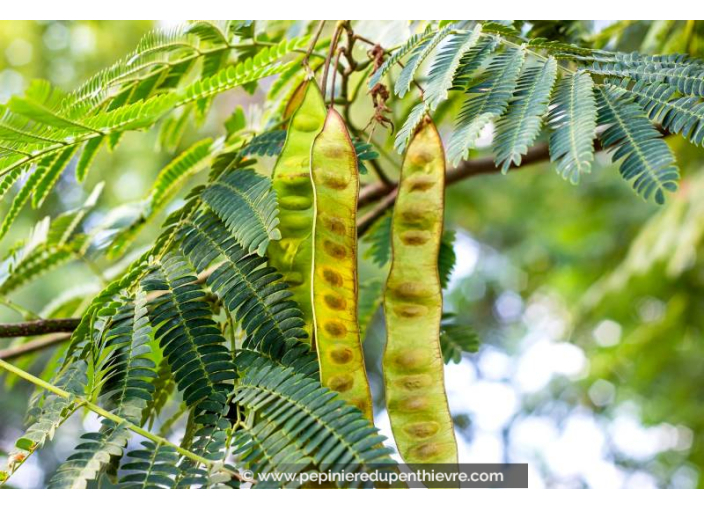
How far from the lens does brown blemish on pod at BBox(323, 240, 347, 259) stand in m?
0.96

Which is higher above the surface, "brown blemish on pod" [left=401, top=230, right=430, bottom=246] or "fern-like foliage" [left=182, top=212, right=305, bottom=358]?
"brown blemish on pod" [left=401, top=230, right=430, bottom=246]

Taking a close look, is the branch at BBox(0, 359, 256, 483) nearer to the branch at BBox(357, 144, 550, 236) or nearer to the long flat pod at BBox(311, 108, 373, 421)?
the long flat pod at BBox(311, 108, 373, 421)

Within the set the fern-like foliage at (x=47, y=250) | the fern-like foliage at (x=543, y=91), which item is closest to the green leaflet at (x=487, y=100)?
the fern-like foliage at (x=543, y=91)

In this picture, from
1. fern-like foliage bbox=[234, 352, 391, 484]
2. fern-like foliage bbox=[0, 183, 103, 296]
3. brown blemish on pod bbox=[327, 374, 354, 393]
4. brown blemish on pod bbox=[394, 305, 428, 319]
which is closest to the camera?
fern-like foliage bbox=[234, 352, 391, 484]

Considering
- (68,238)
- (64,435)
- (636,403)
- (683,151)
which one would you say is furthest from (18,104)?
(64,435)

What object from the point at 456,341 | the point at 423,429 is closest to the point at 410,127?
the point at 423,429

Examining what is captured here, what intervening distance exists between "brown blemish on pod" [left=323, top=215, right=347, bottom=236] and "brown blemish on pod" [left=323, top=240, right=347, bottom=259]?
19mm

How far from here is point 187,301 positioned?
3.24ft

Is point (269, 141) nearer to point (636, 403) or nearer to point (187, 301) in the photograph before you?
point (187, 301)

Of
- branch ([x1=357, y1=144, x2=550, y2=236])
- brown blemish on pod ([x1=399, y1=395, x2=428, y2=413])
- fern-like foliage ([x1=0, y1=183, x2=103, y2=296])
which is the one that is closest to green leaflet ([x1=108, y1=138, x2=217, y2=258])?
fern-like foliage ([x1=0, y1=183, x2=103, y2=296])

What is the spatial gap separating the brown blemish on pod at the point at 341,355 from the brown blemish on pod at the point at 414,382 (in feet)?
0.30

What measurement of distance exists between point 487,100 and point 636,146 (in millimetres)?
216

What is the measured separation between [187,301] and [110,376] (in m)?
0.15

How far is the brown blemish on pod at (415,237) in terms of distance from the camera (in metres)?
1.03
